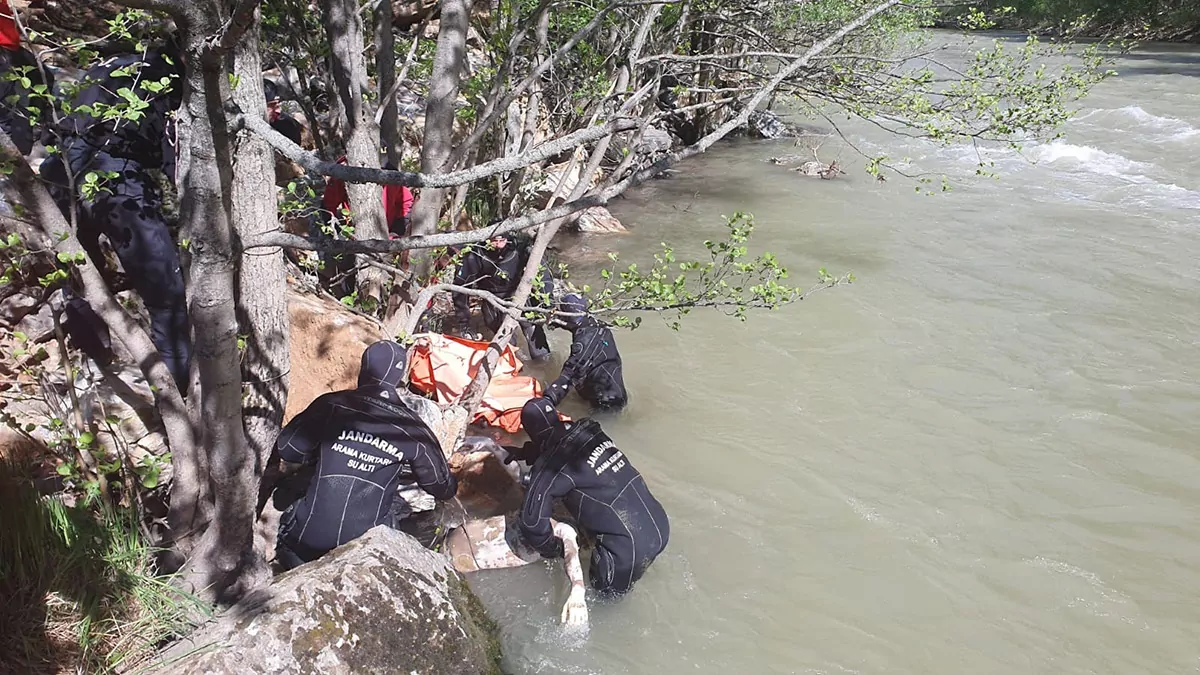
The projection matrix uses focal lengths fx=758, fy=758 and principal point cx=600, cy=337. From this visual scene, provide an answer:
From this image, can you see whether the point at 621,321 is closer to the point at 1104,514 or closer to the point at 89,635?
the point at 89,635

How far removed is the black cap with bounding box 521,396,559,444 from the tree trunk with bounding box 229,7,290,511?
1.28m

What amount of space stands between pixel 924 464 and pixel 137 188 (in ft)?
15.7

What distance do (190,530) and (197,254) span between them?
1266 mm

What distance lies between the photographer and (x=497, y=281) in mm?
5852

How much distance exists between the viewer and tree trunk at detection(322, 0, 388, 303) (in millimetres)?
4582

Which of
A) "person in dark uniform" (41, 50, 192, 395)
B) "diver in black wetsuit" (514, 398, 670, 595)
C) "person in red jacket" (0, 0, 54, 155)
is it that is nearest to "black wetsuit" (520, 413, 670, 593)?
"diver in black wetsuit" (514, 398, 670, 595)

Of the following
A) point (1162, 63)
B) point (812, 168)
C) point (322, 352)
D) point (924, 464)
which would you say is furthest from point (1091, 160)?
point (322, 352)

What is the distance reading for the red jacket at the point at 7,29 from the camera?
95.3 inches

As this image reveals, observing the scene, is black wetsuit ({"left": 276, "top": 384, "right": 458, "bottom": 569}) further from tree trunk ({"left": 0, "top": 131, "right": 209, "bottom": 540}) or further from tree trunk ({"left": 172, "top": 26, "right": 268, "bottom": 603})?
tree trunk ({"left": 0, "top": 131, "right": 209, "bottom": 540})

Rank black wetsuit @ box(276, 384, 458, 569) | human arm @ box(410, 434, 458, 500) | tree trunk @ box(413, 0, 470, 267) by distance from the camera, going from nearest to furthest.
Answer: black wetsuit @ box(276, 384, 458, 569) → human arm @ box(410, 434, 458, 500) → tree trunk @ box(413, 0, 470, 267)

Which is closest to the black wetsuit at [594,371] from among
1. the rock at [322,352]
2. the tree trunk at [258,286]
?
the rock at [322,352]

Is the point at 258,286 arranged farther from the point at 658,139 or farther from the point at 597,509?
the point at 658,139

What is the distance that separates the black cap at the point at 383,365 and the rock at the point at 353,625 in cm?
87

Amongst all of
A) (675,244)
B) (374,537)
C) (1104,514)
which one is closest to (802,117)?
(675,244)
